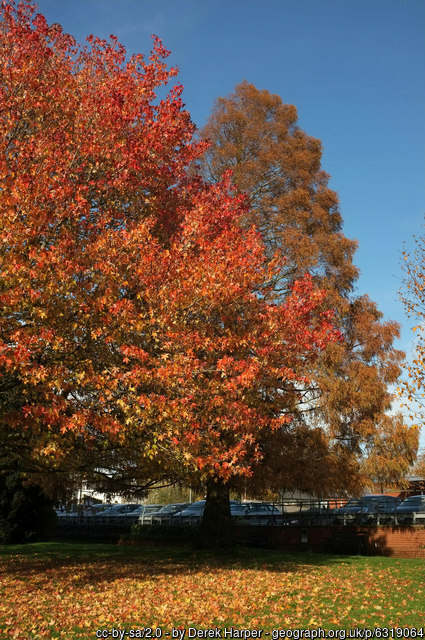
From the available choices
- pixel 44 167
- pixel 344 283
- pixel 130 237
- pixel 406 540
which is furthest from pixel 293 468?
pixel 44 167

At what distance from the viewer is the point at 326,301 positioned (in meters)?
22.3

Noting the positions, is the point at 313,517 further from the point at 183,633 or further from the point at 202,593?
the point at 183,633

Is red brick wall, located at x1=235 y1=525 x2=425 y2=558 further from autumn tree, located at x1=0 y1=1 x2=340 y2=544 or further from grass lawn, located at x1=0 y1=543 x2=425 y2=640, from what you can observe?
autumn tree, located at x1=0 y1=1 x2=340 y2=544

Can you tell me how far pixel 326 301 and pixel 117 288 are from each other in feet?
39.5

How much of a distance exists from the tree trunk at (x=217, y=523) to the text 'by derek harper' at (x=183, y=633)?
11.8 metres

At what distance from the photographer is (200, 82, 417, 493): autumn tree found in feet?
67.6

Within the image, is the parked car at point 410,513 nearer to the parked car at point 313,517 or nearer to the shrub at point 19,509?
the parked car at point 313,517

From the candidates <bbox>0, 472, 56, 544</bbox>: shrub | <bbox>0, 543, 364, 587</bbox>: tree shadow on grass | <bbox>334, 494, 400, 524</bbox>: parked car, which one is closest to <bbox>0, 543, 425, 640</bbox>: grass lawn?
<bbox>0, 543, 364, 587</bbox>: tree shadow on grass

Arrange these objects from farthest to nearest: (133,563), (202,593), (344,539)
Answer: (344,539), (133,563), (202,593)

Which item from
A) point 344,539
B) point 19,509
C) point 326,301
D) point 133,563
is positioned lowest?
point 344,539

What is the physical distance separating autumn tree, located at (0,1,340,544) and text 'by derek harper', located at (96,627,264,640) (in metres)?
3.73

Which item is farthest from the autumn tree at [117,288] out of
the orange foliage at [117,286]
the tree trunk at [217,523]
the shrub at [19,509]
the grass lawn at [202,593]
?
the shrub at [19,509]

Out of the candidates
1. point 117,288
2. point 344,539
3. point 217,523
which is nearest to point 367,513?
point 344,539

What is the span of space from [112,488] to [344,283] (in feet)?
38.9
